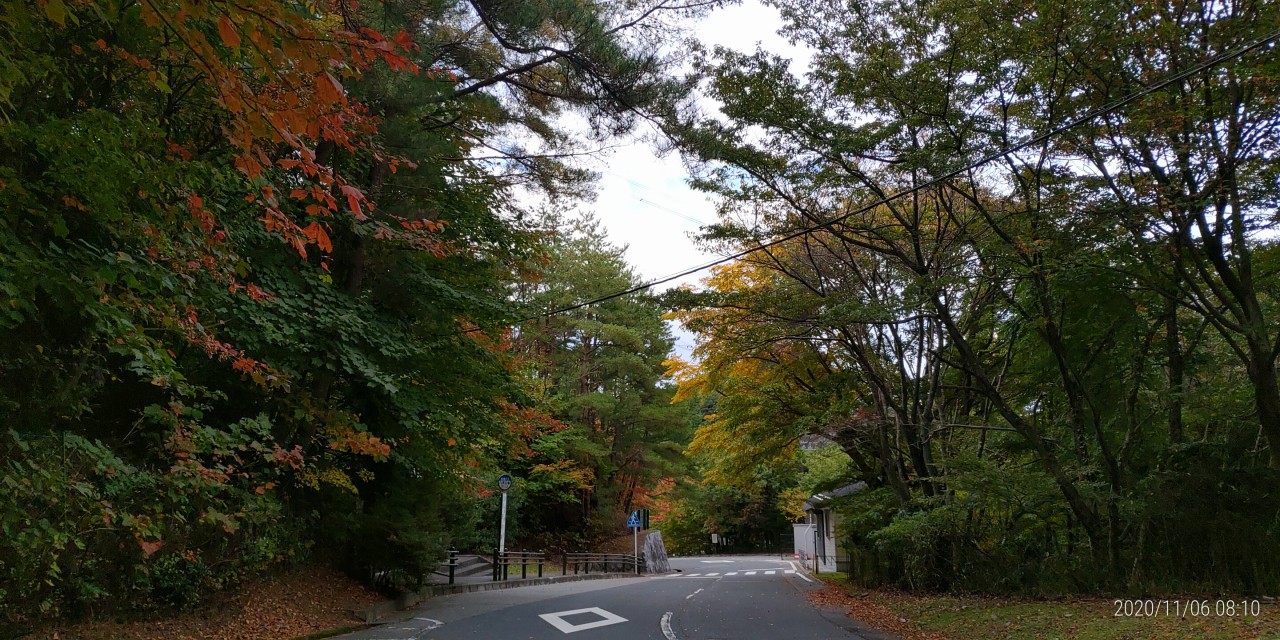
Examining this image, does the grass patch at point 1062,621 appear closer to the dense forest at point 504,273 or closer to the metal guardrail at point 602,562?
the dense forest at point 504,273

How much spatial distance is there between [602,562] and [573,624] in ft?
60.7

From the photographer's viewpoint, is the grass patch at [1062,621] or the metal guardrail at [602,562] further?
the metal guardrail at [602,562]

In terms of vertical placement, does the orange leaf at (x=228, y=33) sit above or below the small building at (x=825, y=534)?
above

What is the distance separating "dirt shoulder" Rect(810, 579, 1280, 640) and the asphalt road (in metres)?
0.90

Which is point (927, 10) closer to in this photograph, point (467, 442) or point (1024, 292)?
point (1024, 292)

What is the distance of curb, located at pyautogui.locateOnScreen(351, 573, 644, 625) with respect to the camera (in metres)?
11.0

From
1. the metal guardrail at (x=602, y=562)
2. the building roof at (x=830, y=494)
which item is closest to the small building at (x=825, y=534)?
the building roof at (x=830, y=494)

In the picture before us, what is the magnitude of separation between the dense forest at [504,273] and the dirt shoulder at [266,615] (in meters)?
0.32

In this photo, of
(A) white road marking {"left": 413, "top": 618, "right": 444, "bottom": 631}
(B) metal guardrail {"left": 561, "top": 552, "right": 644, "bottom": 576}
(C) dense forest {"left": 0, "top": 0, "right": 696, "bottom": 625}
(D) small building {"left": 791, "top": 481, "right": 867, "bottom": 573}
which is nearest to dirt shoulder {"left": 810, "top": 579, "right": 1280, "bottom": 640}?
(A) white road marking {"left": 413, "top": 618, "right": 444, "bottom": 631}

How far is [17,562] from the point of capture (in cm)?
563

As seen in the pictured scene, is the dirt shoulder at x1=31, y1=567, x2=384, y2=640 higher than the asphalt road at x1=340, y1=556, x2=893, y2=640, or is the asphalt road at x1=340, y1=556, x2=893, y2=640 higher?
the dirt shoulder at x1=31, y1=567, x2=384, y2=640

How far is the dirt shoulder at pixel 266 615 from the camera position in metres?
7.41
